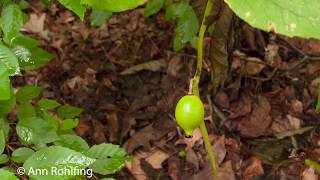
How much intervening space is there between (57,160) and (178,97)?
129 centimetres

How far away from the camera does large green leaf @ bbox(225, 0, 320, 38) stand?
3.09 feet

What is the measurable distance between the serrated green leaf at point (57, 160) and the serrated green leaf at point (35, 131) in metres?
0.20

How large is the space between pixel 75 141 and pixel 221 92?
1.06 metres

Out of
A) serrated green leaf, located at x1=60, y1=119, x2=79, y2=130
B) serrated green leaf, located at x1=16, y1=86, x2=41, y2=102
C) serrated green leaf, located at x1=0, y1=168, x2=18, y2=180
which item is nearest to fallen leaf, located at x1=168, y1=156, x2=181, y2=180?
serrated green leaf, located at x1=60, y1=119, x2=79, y2=130

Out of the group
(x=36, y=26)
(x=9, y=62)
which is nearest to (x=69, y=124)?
(x=9, y=62)

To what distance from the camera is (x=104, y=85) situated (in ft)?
8.54

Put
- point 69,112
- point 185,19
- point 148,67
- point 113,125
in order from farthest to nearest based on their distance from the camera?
point 148,67 → point 113,125 → point 185,19 → point 69,112

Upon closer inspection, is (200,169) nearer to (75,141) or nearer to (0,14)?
(75,141)

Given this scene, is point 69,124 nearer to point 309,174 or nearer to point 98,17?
Result: point 98,17

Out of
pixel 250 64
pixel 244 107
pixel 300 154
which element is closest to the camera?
pixel 300 154

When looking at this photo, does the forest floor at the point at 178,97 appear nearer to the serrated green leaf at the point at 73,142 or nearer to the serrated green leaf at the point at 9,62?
the serrated green leaf at the point at 73,142

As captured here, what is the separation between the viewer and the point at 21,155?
133cm

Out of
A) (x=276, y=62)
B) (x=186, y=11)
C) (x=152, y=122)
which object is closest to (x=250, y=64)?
(x=276, y=62)

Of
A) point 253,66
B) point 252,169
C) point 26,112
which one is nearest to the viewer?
point 26,112
